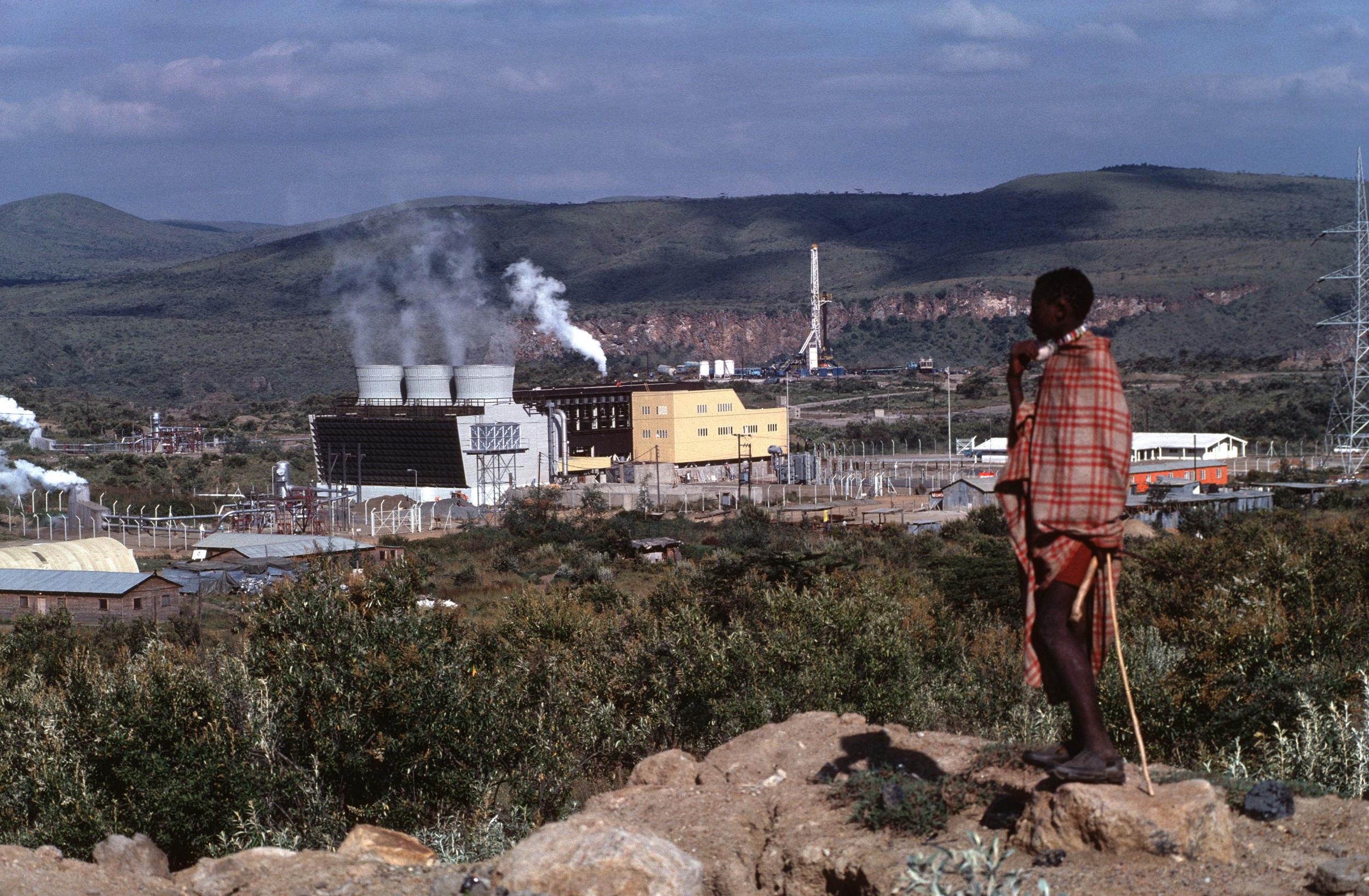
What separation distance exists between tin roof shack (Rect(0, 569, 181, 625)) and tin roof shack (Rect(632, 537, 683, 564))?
13.5 meters

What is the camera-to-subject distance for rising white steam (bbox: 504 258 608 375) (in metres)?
91.8

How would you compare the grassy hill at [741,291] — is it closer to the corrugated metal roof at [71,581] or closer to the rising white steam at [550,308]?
the rising white steam at [550,308]

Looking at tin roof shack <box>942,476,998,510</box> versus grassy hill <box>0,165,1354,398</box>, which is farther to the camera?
grassy hill <box>0,165,1354,398</box>

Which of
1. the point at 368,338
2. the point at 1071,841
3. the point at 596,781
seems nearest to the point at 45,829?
the point at 596,781

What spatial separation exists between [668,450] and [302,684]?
198ft

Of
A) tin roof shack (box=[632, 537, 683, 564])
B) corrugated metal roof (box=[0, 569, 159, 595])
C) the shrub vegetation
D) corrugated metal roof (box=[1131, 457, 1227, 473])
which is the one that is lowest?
tin roof shack (box=[632, 537, 683, 564])

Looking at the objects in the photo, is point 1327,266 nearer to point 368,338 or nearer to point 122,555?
point 368,338

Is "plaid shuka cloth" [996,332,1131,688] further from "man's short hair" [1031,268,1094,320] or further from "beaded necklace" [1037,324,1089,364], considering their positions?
"man's short hair" [1031,268,1094,320]

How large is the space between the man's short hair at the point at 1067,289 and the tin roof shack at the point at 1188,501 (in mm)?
36060

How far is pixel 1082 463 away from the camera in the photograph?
5.99 meters

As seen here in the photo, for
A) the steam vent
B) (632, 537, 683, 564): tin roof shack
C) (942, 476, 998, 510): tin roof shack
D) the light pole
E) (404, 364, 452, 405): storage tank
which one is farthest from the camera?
(404, 364, 452, 405): storage tank

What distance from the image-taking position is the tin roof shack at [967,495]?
5103cm

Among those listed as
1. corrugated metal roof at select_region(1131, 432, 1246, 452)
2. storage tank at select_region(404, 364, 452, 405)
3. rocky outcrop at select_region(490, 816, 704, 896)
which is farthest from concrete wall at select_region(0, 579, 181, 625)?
corrugated metal roof at select_region(1131, 432, 1246, 452)

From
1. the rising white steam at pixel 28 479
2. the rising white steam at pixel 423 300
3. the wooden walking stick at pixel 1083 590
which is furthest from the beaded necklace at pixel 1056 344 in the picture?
the rising white steam at pixel 423 300
